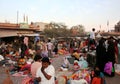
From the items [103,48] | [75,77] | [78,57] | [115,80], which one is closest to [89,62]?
[78,57]

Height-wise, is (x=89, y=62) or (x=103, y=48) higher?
(x=103, y=48)

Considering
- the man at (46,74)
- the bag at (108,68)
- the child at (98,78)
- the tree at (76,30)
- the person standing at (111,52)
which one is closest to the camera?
the man at (46,74)

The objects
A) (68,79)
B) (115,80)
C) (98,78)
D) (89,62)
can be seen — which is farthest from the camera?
(89,62)

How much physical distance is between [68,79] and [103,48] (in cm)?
384

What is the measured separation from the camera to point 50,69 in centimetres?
616

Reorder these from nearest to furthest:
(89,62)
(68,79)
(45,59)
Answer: (45,59), (68,79), (89,62)

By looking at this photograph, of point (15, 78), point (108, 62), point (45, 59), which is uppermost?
point (45, 59)

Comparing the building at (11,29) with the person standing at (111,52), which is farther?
the building at (11,29)

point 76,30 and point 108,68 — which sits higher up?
point 108,68

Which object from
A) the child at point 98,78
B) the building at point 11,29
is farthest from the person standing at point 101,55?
the building at point 11,29

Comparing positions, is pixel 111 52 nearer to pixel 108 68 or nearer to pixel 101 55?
pixel 101 55

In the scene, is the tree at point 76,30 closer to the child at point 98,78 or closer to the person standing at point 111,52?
the person standing at point 111,52

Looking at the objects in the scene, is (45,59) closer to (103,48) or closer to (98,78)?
(98,78)

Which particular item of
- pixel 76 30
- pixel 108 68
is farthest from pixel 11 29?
pixel 76 30
